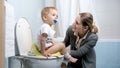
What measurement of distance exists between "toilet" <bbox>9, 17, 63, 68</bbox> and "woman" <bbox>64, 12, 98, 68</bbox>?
232mm

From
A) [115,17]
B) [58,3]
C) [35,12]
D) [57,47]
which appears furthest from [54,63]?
[115,17]

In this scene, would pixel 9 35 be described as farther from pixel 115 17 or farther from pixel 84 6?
pixel 115 17

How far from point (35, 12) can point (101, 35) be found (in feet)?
2.95

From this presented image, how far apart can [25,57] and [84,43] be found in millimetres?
563

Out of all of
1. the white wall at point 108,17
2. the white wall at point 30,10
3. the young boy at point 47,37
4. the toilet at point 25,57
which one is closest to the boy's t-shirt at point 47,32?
the young boy at point 47,37

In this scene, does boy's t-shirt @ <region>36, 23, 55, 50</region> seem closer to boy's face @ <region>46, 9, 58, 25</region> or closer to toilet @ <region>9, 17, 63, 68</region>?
boy's face @ <region>46, 9, 58, 25</region>

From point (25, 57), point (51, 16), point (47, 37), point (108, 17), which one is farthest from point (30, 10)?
point (108, 17)

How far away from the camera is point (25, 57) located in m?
1.70

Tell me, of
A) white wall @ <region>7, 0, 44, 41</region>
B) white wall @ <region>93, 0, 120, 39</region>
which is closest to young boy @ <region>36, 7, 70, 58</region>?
white wall @ <region>7, 0, 44, 41</region>

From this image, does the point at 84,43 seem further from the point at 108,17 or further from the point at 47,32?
the point at 108,17

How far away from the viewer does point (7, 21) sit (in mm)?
1613

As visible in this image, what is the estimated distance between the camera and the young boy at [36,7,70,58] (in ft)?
5.61

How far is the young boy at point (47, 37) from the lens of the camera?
171 centimetres

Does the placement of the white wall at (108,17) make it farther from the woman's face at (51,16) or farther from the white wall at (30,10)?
the woman's face at (51,16)
